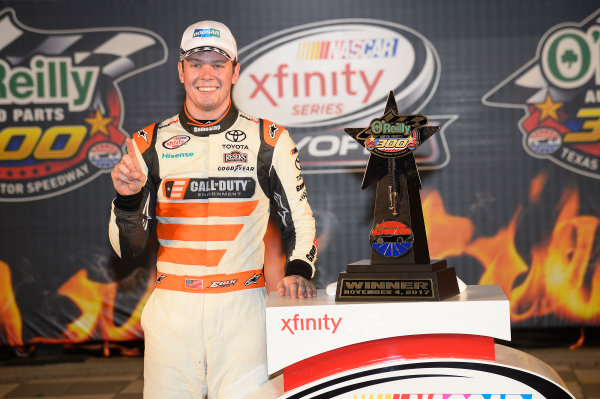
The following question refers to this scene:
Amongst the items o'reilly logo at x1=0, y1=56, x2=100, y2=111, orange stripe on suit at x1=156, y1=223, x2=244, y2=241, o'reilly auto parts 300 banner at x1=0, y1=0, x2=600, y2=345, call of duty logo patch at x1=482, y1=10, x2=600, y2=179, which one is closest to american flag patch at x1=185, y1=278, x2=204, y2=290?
orange stripe on suit at x1=156, y1=223, x2=244, y2=241

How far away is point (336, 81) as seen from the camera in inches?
182

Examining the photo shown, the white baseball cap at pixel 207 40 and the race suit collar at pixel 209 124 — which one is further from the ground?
the white baseball cap at pixel 207 40

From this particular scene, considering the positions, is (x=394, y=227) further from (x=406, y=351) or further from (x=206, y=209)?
(x=206, y=209)

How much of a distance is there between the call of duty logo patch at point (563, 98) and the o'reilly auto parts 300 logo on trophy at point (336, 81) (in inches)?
22.1

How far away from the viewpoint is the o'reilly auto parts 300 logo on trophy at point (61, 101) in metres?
4.69

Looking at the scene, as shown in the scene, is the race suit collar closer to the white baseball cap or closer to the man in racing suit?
the man in racing suit

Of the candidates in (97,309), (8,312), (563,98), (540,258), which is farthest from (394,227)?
(8,312)

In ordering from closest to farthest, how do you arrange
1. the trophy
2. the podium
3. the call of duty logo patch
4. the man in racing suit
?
the podium → the trophy → the man in racing suit → the call of duty logo patch

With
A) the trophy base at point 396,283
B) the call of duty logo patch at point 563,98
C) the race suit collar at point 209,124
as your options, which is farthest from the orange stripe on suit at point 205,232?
the call of duty logo patch at point 563,98

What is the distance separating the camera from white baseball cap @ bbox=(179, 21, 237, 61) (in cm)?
213

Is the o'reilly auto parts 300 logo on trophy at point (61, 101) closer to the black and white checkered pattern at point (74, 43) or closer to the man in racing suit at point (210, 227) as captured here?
the black and white checkered pattern at point (74, 43)

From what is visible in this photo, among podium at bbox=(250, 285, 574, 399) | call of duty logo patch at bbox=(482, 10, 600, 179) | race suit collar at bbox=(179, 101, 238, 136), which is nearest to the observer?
podium at bbox=(250, 285, 574, 399)

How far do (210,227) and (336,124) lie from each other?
265 centimetres

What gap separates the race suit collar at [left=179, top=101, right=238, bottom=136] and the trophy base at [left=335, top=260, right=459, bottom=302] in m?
0.63
